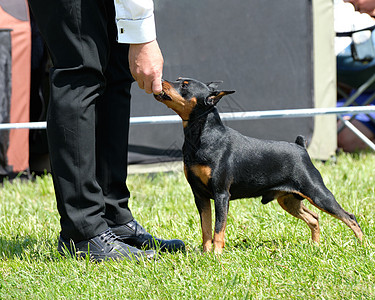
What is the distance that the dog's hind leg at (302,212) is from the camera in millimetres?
2918

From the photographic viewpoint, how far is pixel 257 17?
5.21m

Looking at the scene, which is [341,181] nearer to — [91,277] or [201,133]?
[201,133]

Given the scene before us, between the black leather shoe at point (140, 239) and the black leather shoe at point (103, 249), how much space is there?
0.43 ft

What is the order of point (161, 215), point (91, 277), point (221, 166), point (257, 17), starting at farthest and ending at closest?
point (257, 17) → point (161, 215) → point (221, 166) → point (91, 277)

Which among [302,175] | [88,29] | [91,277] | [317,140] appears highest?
[88,29]

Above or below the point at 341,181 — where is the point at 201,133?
above

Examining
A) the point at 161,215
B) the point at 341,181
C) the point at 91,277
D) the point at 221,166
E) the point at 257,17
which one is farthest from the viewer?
the point at 257,17

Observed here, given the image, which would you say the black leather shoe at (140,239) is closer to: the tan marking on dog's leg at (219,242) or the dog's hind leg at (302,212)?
the tan marking on dog's leg at (219,242)

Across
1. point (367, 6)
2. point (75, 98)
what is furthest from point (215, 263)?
point (367, 6)

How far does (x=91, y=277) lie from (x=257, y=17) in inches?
135

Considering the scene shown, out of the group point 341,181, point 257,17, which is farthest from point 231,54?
point 341,181

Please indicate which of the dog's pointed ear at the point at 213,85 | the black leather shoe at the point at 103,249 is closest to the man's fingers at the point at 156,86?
the dog's pointed ear at the point at 213,85

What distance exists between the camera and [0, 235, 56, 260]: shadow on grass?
279 cm

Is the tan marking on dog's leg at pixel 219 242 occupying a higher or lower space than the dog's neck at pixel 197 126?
lower
